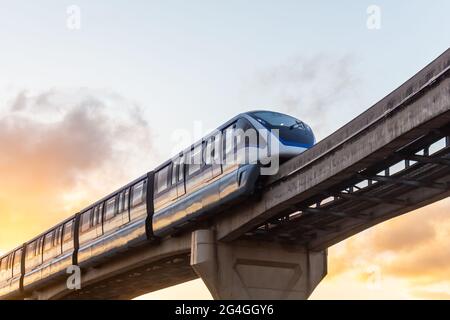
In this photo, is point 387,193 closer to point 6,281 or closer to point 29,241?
point 29,241

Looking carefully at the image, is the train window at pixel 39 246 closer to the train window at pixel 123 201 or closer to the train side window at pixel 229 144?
the train window at pixel 123 201

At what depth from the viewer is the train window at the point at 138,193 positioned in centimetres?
3156

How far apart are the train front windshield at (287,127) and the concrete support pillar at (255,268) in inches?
222

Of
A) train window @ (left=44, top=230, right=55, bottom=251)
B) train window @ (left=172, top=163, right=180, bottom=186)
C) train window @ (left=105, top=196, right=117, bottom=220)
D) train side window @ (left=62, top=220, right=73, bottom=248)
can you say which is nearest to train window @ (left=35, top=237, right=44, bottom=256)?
train window @ (left=44, top=230, right=55, bottom=251)

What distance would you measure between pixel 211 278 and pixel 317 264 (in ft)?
16.7

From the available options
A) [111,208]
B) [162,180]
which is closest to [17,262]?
[111,208]

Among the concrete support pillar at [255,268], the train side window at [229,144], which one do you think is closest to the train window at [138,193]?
the concrete support pillar at [255,268]

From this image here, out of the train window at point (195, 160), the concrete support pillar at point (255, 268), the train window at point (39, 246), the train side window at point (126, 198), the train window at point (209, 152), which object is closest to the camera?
the train window at point (209, 152)

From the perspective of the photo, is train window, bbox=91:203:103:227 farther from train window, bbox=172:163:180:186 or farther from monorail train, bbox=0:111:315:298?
train window, bbox=172:163:180:186

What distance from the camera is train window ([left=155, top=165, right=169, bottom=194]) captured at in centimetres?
2964

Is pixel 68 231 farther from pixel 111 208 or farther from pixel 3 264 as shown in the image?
pixel 3 264

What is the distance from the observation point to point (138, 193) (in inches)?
1260

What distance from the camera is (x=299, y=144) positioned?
1000 inches
